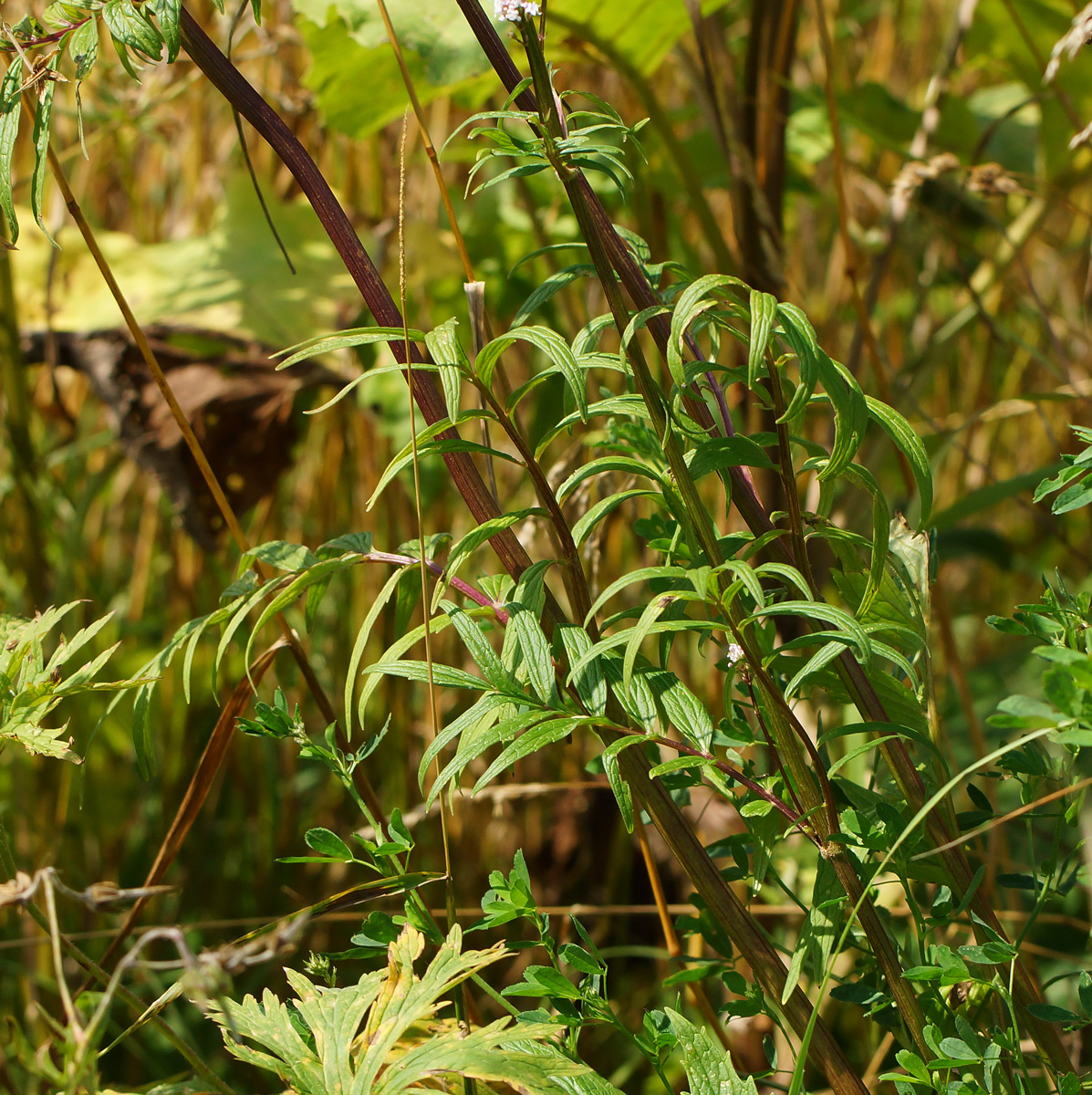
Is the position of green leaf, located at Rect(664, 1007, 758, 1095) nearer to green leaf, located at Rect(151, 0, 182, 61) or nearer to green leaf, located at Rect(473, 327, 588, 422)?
green leaf, located at Rect(473, 327, 588, 422)

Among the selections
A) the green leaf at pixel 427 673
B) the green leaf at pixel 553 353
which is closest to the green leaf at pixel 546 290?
the green leaf at pixel 553 353

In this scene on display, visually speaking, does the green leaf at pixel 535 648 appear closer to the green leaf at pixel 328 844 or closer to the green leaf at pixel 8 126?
the green leaf at pixel 328 844

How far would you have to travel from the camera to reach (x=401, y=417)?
0.96 metres

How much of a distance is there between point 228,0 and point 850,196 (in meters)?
0.81

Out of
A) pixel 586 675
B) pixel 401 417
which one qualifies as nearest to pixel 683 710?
pixel 586 675

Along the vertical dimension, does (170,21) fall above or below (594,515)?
above

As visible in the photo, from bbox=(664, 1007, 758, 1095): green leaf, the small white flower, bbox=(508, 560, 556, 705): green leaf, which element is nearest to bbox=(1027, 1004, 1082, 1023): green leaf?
bbox=(664, 1007, 758, 1095): green leaf

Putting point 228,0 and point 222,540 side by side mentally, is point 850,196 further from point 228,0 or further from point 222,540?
point 222,540

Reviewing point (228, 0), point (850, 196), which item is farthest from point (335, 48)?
point (850, 196)

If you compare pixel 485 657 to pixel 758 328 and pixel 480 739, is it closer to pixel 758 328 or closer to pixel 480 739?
pixel 480 739

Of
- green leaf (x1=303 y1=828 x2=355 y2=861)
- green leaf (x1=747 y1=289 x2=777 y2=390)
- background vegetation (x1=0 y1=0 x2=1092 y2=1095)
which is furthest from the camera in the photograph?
background vegetation (x1=0 y1=0 x2=1092 y2=1095)

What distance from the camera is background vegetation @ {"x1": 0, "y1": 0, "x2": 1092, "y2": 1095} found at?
0.78 m

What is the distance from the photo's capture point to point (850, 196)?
1391 millimetres

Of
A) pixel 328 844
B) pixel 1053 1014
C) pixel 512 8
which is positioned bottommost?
pixel 1053 1014
